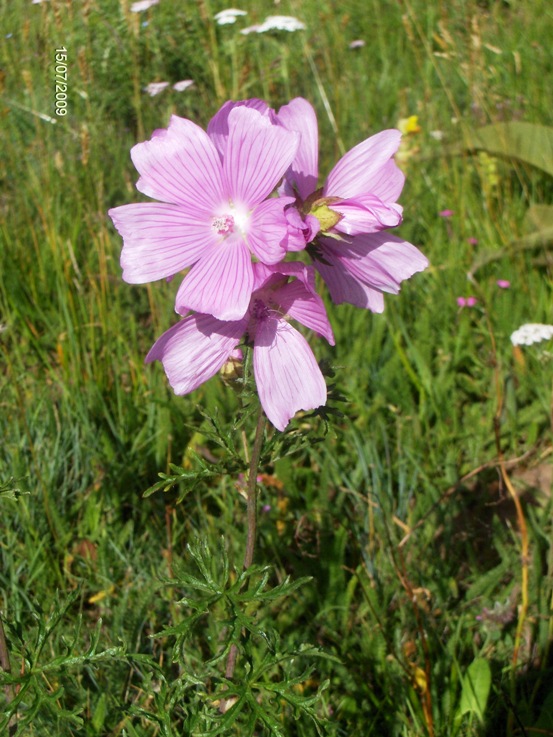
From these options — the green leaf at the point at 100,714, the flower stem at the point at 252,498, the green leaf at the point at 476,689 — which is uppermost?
the flower stem at the point at 252,498

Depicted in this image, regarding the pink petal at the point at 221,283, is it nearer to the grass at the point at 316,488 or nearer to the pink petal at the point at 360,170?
the pink petal at the point at 360,170

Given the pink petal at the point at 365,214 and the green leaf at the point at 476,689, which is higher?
the pink petal at the point at 365,214

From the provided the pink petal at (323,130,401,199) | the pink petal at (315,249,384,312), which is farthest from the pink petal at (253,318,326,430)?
the pink petal at (323,130,401,199)

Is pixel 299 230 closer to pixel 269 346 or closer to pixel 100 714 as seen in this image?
pixel 269 346

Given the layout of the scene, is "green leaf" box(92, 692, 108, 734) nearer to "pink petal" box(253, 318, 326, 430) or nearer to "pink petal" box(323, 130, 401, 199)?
"pink petal" box(253, 318, 326, 430)
